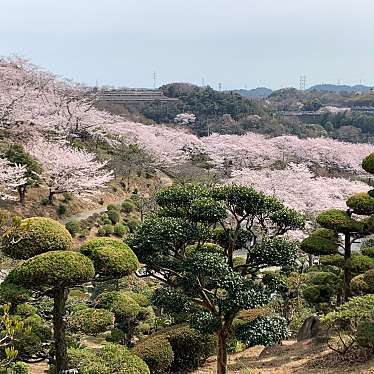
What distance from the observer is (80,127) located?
1505 inches

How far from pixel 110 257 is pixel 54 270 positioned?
34.2 inches

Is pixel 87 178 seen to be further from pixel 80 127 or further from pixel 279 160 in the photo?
pixel 279 160

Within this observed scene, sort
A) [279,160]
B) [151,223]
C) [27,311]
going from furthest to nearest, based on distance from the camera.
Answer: [279,160] < [27,311] < [151,223]

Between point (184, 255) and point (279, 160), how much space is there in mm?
33651

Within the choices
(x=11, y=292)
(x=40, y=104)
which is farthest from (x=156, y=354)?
(x=40, y=104)

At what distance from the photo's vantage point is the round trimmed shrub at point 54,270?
20.3 feet

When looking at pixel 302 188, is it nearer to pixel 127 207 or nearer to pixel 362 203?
pixel 127 207

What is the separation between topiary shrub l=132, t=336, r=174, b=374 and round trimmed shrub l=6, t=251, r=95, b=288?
13.0ft

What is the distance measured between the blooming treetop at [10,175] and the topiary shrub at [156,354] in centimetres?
1228

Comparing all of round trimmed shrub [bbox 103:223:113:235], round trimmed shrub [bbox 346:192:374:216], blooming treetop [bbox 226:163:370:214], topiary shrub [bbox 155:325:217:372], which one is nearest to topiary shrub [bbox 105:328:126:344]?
topiary shrub [bbox 155:325:217:372]

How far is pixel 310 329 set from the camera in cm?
1234

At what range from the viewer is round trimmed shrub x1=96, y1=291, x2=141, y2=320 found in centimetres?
1011

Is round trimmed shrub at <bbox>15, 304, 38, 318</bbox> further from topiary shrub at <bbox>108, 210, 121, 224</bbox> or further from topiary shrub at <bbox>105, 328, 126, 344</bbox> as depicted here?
topiary shrub at <bbox>108, 210, 121, 224</bbox>

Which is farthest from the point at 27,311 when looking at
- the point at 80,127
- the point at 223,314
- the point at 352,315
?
the point at 80,127
